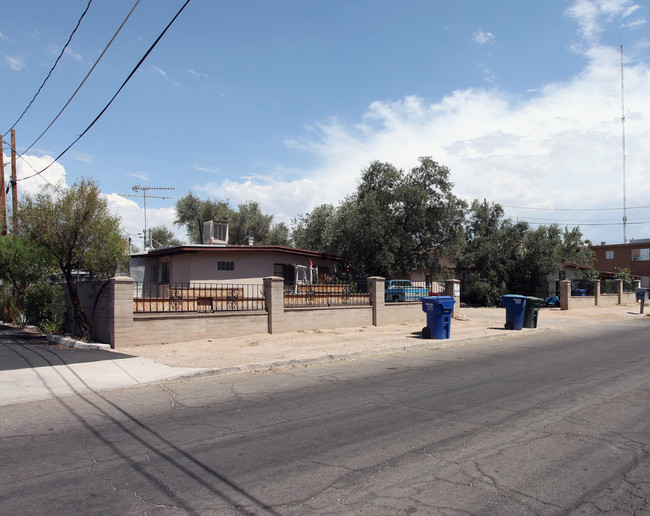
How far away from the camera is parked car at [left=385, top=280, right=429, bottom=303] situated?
22.3 m

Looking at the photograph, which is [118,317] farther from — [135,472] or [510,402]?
[510,402]

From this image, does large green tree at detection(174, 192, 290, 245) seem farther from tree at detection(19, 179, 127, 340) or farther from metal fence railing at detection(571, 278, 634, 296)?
tree at detection(19, 179, 127, 340)

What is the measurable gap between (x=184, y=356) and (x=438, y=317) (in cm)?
788

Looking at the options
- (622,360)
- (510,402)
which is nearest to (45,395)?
(510,402)

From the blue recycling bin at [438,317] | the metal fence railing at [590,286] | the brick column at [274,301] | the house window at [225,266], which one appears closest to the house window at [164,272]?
the house window at [225,266]

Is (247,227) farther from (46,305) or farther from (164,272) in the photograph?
(46,305)

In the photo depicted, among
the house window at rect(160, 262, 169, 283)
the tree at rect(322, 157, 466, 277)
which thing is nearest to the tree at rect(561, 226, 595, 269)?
the tree at rect(322, 157, 466, 277)

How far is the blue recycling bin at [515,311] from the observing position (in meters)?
18.5

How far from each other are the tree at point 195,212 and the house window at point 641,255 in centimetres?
4927

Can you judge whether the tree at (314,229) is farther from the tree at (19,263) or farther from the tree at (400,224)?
the tree at (19,263)

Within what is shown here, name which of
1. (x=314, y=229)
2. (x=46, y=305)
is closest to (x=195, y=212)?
(x=314, y=229)

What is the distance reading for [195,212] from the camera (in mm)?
50656

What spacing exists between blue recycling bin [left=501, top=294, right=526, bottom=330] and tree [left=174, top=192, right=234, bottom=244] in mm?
33379

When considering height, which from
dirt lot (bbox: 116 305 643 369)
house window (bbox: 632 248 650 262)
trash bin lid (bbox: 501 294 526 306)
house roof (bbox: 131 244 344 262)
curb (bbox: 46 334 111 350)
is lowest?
dirt lot (bbox: 116 305 643 369)
